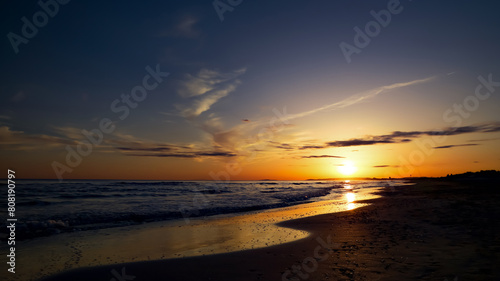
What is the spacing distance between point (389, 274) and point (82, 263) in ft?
30.4

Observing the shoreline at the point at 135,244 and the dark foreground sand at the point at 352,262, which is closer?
the dark foreground sand at the point at 352,262

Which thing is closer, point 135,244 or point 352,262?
point 352,262

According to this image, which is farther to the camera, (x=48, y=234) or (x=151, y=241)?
(x=48, y=234)

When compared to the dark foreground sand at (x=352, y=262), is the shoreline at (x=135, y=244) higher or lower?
lower

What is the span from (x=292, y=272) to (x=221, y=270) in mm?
2034

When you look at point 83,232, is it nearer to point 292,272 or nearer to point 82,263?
point 82,263

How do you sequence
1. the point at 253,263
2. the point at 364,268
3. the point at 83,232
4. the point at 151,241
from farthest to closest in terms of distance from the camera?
the point at 83,232 → the point at 151,241 → the point at 253,263 → the point at 364,268

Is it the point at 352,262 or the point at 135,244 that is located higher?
the point at 352,262

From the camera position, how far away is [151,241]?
11.7m

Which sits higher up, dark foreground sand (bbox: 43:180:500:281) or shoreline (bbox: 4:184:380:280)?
dark foreground sand (bbox: 43:180:500:281)

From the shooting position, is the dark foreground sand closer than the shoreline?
Yes

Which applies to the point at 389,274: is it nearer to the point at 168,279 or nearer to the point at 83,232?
the point at 168,279

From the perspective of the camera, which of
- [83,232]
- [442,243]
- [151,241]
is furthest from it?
[83,232]

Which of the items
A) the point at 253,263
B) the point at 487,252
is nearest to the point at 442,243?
the point at 487,252
